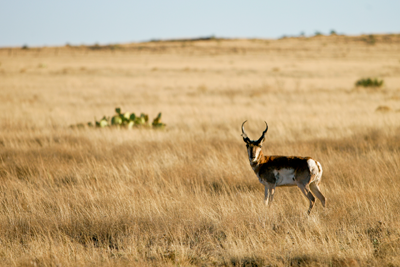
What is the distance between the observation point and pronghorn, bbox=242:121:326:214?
4.99m

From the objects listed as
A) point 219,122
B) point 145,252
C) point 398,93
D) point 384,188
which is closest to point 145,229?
point 145,252

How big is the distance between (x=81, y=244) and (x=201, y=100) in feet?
54.0

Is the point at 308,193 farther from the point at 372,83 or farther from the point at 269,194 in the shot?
the point at 372,83

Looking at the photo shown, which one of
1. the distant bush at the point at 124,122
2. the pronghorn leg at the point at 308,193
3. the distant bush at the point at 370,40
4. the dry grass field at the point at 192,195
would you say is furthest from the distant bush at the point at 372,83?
the distant bush at the point at 370,40

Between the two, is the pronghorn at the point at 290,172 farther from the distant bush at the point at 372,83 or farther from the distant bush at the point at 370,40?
the distant bush at the point at 370,40

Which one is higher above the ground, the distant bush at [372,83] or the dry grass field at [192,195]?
the distant bush at [372,83]

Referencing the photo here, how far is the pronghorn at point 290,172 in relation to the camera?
499cm

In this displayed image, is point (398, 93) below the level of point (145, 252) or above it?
above

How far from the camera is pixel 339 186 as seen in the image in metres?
6.06

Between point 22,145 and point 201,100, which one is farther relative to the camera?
point 201,100

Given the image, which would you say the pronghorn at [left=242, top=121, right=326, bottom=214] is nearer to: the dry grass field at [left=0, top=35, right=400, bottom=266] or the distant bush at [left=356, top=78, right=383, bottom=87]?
the dry grass field at [left=0, top=35, right=400, bottom=266]

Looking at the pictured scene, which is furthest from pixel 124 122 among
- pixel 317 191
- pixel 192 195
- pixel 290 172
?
pixel 317 191

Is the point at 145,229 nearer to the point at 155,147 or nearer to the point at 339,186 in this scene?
the point at 339,186

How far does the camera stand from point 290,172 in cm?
506
